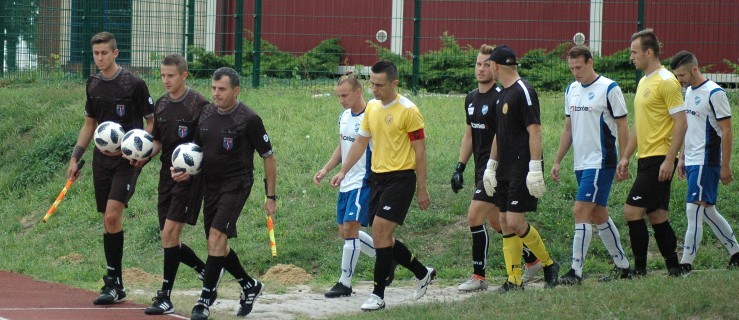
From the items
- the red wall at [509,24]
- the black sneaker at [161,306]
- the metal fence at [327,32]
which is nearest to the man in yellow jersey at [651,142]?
the black sneaker at [161,306]

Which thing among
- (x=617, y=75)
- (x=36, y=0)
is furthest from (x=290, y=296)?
(x=36, y=0)

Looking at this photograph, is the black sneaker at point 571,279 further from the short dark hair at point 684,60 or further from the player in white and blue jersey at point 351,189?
the short dark hair at point 684,60

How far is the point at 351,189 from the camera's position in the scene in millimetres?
10852

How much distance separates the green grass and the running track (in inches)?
15.6

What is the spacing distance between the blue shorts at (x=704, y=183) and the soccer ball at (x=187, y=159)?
4.50 metres

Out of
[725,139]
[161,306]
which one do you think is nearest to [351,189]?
[161,306]

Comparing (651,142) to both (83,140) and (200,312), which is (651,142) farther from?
(83,140)

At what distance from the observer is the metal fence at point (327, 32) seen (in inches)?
749

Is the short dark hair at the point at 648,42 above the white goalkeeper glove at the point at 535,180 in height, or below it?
above

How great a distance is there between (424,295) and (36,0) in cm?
1488

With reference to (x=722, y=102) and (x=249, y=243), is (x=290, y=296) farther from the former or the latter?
(x=722, y=102)

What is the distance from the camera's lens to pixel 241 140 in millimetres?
9312

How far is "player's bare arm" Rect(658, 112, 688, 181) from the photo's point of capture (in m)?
9.71

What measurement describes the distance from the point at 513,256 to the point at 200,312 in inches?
112
